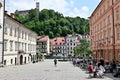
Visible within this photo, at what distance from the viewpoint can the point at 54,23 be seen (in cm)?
13812

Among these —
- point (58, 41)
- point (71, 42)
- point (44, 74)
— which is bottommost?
point (44, 74)

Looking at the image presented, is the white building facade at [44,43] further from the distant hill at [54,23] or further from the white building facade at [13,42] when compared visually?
the white building facade at [13,42]

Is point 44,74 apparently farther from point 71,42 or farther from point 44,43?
point 71,42

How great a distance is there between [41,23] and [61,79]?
116394mm

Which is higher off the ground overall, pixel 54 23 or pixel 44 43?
pixel 54 23

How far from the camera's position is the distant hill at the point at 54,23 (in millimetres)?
135750

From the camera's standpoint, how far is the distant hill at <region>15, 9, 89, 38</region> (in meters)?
136

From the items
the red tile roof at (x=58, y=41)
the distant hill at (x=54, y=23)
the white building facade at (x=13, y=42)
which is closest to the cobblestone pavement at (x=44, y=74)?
the white building facade at (x=13, y=42)

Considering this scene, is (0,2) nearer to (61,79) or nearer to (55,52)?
(61,79)

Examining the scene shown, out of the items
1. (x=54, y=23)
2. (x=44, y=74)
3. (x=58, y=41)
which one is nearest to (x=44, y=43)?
(x=58, y=41)

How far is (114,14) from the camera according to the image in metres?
34.2

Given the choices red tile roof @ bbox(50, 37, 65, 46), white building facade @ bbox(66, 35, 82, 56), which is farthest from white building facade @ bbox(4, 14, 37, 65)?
red tile roof @ bbox(50, 37, 65, 46)

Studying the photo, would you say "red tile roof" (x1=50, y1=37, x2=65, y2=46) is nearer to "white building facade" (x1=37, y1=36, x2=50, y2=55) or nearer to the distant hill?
"white building facade" (x1=37, y1=36, x2=50, y2=55)

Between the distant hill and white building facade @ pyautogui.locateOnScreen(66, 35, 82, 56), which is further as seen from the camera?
the distant hill
